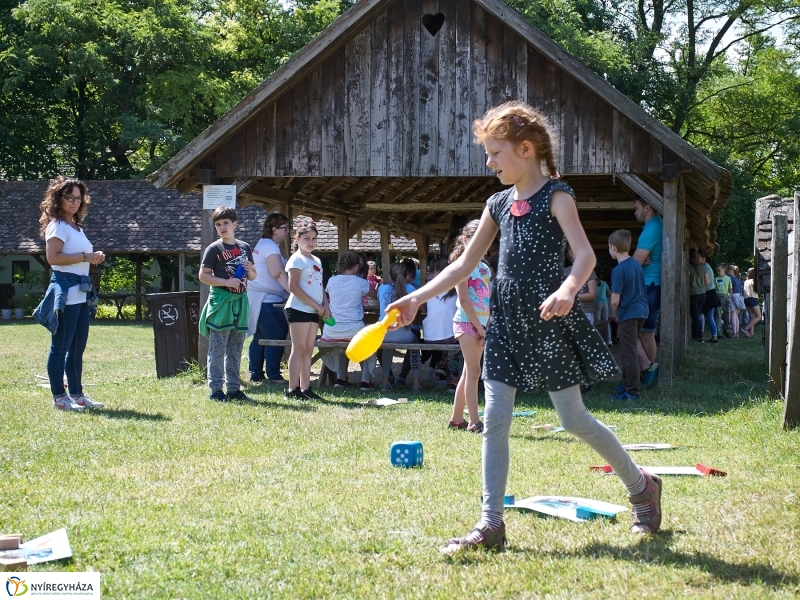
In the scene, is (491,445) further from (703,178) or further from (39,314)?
(703,178)

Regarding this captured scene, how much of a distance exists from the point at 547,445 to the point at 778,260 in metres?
3.22

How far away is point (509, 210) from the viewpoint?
4359 millimetres

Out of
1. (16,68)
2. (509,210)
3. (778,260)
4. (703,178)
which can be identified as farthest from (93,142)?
(509,210)

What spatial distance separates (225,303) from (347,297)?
6.65ft

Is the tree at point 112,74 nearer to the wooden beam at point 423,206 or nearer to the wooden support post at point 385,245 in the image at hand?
the wooden support post at point 385,245

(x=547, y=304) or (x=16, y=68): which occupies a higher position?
(x=16, y=68)

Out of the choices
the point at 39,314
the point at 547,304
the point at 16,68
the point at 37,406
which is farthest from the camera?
the point at 16,68

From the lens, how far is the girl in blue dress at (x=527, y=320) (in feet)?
13.8

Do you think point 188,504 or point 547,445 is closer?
point 188,504

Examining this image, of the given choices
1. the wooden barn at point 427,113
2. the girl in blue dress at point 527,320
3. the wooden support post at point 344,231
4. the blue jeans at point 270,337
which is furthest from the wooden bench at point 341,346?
the girl in blue dress at point 527,320

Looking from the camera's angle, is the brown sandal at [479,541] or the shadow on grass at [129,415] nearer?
the brown sandal at [479,541]

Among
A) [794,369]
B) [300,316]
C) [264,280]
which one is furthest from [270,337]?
[794,369]

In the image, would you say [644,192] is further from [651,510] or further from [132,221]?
[132,221]

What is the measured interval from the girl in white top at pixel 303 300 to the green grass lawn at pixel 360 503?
59 centimetres
